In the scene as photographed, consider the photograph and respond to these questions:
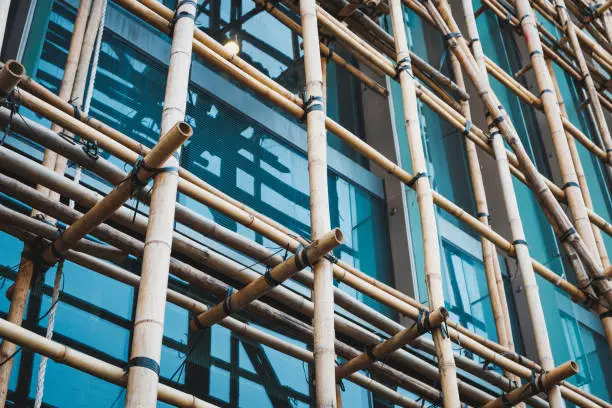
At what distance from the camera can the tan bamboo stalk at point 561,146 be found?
19.6 ft

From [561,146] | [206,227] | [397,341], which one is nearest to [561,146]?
[561,146]

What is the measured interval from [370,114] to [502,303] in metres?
2.15

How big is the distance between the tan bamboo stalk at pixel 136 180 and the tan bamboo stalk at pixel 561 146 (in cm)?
371

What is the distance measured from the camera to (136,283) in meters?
3.99

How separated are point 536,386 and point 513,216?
122cm

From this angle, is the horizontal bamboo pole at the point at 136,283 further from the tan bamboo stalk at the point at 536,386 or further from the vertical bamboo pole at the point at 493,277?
the vertical bamboo pole at the point at 493,277

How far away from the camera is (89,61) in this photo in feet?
A: 14.5

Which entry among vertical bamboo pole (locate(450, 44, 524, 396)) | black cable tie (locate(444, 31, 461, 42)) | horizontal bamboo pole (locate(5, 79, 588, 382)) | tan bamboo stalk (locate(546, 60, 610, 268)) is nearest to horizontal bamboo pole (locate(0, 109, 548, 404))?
horizontal bamboo pole (locate(5, 79, 588, 382))

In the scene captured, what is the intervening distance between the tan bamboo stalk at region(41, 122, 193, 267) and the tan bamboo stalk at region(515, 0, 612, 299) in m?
3.71

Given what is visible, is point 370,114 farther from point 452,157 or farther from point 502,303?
point 502,303

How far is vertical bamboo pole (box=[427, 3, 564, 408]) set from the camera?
15.6 ft

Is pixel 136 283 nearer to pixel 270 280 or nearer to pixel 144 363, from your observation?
pixel 270 280

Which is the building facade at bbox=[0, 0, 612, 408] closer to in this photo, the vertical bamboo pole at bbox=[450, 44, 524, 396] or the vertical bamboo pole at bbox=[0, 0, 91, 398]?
the vertical bamboo pole at bbox=[0, 0, 91, 398]

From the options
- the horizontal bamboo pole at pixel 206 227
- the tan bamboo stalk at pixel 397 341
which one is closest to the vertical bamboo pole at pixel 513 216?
the horizontal bamboo pole at pixel 206 227
